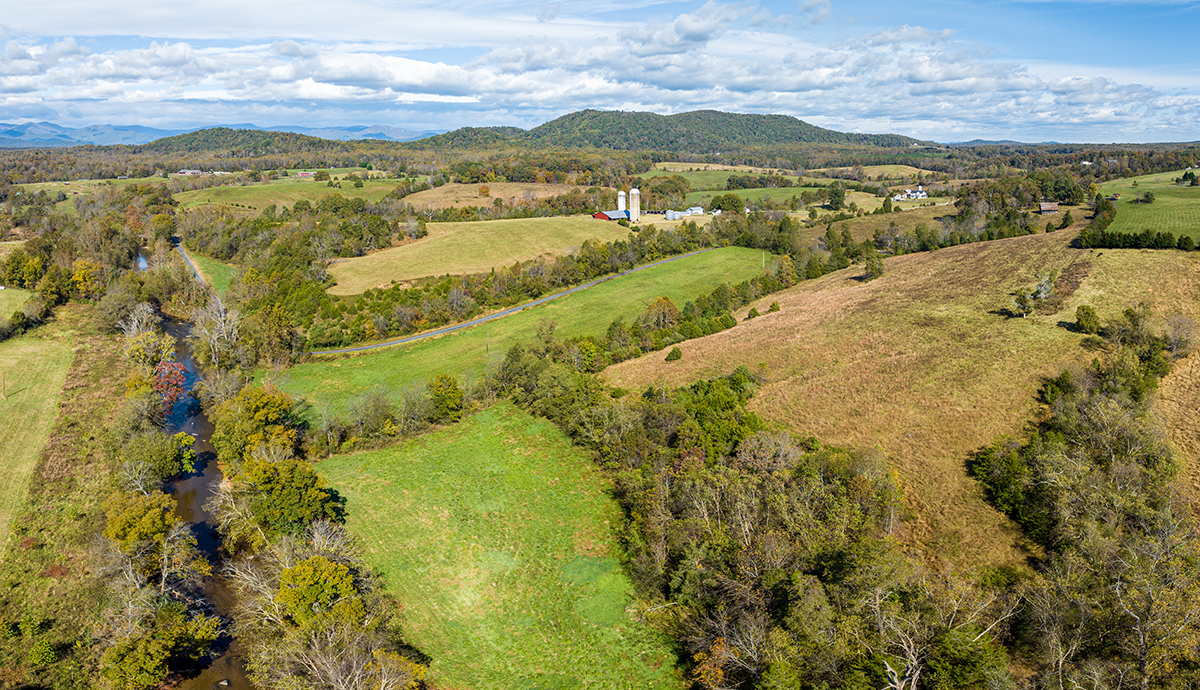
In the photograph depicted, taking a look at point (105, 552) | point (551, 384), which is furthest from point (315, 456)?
point (551, 384)

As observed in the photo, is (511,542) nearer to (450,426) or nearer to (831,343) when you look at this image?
(450,426)

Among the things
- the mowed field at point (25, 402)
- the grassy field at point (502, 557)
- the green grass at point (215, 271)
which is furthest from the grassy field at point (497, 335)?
the green grass at point (215, 271)

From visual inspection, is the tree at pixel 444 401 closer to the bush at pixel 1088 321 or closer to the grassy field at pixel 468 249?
the grassy field at pixel 468 249

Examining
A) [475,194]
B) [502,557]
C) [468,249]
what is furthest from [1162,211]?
[475,194]

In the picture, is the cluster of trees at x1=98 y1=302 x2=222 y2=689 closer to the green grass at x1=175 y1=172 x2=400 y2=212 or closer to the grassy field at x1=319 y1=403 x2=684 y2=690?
the grassy field at x1=319 y1=403 x2=684 y2=690

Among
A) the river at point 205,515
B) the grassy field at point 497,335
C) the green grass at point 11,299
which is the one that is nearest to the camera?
the river at point 205,515

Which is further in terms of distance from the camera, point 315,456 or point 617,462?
point 315,456
